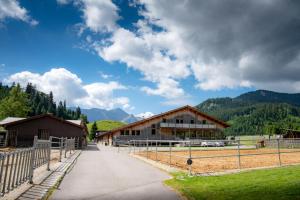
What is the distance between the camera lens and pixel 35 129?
3953cm

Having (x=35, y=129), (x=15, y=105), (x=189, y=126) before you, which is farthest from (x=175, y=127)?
(x=15, y=105)

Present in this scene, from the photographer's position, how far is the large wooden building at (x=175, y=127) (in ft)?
184

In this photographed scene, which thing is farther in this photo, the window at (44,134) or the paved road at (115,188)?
the window at (44,134)

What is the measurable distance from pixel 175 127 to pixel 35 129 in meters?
29.7

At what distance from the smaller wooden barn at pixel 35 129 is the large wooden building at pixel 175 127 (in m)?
14.2

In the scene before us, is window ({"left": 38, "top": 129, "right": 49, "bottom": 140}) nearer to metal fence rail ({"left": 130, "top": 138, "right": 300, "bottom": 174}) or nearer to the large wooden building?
metal fence rail ({"left": 130, "top": 138, "right": 300, "bottom": 174})

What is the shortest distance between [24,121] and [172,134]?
3120 cm

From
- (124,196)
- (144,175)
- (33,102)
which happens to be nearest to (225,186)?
(124,196)

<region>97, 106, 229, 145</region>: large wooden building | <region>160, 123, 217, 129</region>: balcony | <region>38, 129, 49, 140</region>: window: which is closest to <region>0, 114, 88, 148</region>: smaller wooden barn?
<region>38, 129, 49, 140</region>: window

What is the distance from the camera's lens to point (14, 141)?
38906 mm

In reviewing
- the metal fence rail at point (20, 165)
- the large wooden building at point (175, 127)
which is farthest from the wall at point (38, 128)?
the metal fence rail at point (20, 165)

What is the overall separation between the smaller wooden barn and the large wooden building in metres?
14.2

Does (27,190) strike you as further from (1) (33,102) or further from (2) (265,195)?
(1) (33,102)

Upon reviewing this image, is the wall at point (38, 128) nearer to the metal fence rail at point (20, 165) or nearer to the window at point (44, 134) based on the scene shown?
the window at point (44, 134)
